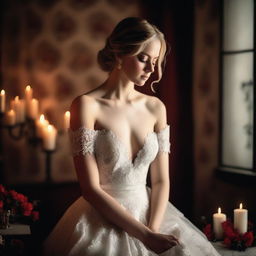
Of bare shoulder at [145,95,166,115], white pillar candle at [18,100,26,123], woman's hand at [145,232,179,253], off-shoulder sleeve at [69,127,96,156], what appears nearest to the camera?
woman's hand at [145,232,179,253]

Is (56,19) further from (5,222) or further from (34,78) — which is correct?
→ (5,222)

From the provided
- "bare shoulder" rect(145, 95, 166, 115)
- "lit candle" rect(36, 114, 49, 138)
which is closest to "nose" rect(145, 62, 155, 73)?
"bare shoulder" rect(145, 95, 166, 115)

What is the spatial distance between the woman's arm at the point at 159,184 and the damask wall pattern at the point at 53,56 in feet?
5.42

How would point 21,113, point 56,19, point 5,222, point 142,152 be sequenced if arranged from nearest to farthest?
1. point 142,152
2. point 5,222
3. point 21,113
4. point 56,19

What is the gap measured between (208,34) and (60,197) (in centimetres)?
154

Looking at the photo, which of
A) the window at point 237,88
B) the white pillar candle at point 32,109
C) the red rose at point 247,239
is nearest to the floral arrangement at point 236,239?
the red rose at point 247,239

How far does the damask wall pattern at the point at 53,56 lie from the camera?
367 cm

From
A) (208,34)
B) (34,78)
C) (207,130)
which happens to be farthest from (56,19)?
(207,130)

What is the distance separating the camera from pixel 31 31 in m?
3.71

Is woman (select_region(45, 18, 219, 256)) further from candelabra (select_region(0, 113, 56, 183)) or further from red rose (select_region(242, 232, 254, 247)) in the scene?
candelabra (select_region(0, 113, 56, 183))

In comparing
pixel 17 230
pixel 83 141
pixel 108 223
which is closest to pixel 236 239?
pixel 108 223

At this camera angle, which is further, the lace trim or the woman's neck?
the woman's neck

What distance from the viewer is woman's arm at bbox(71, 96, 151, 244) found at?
1.91 metres

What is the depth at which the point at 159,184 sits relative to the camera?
2180 millimetres
